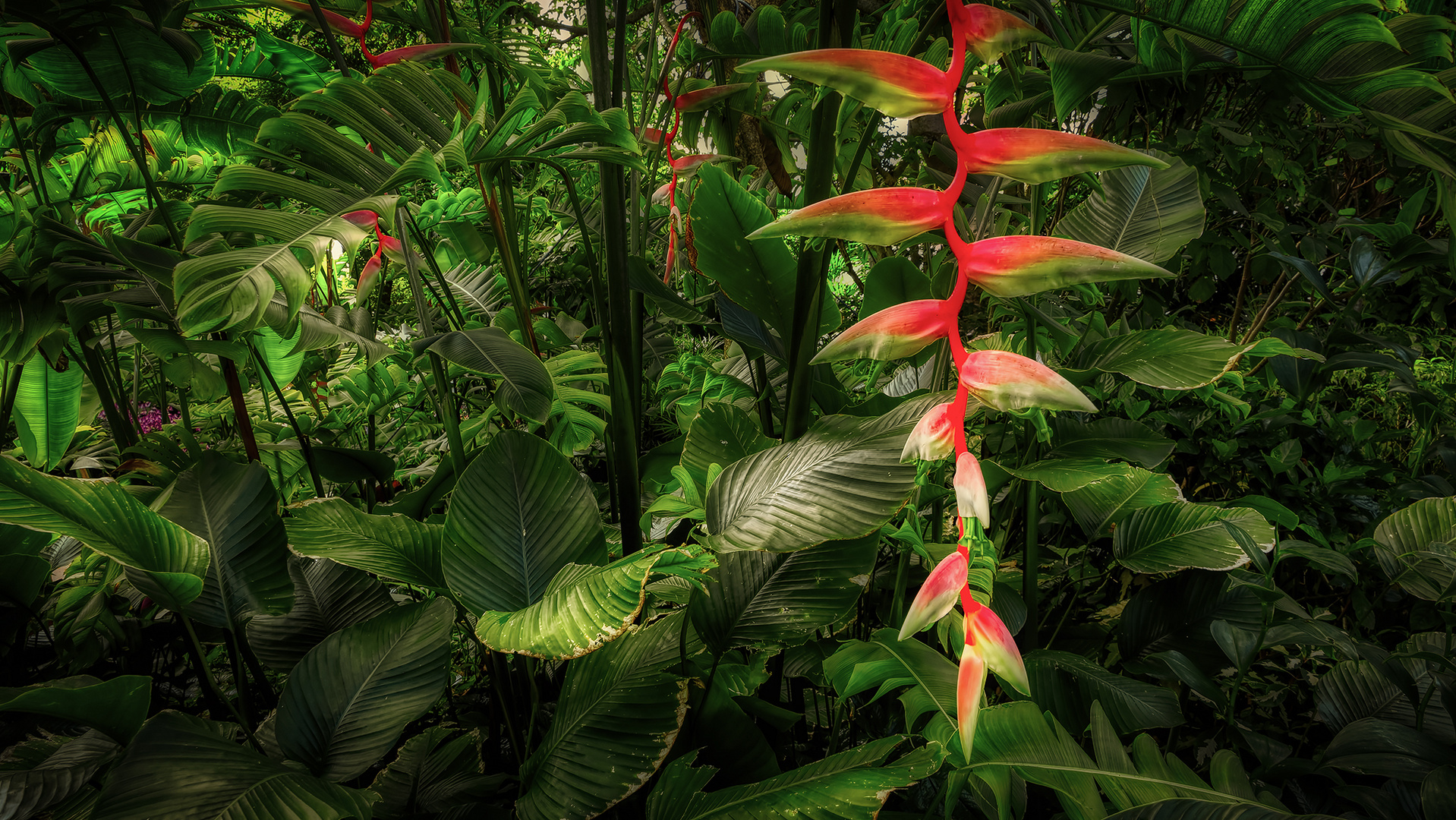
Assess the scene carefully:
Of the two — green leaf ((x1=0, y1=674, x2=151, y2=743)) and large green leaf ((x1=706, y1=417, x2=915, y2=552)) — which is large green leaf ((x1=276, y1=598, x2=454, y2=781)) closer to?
green leaf ((x1=0, y1=674, x2=151, y2=743))

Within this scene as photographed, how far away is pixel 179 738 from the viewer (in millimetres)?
460

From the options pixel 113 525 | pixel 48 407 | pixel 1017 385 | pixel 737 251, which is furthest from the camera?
pixel 48 407

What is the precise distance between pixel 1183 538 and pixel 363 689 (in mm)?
787

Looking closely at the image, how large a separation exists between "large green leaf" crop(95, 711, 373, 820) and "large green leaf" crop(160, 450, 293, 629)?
15 centimetres

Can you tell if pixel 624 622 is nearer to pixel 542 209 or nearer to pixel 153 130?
pixel 153 130

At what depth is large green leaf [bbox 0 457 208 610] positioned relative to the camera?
1.53ft

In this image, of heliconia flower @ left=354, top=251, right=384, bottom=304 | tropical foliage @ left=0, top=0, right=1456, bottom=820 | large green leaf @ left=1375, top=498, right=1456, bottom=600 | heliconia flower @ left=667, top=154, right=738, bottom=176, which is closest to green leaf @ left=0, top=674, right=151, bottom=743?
tropical foliage @ left=0, top=0, right=1456, bottom=820

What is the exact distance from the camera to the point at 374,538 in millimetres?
613

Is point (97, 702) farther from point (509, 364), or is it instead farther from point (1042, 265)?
point (1042, 265)

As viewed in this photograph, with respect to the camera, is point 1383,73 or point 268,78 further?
point 268,78

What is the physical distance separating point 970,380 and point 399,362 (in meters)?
1.09

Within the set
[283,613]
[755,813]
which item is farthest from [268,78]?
[755,813]

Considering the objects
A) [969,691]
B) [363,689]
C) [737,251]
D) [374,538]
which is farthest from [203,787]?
[737,251]

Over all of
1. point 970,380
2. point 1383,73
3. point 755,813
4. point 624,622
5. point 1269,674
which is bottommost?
point 1269,674
